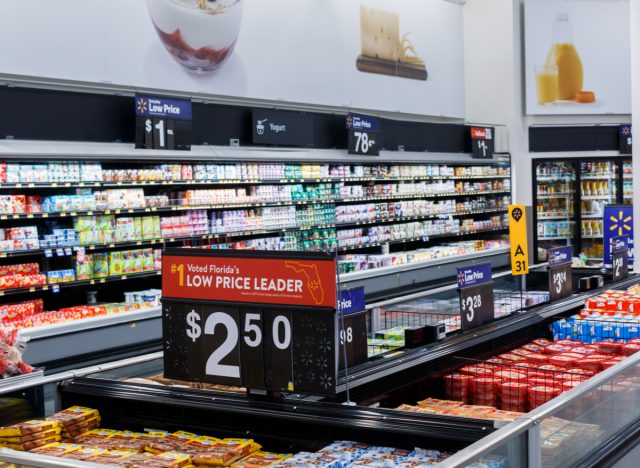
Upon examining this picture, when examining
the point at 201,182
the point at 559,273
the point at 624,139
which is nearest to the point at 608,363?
the point at 559,273

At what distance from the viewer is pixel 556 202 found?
16.0 meters

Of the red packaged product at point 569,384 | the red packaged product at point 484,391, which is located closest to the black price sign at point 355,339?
the red packaged product at point 484,391

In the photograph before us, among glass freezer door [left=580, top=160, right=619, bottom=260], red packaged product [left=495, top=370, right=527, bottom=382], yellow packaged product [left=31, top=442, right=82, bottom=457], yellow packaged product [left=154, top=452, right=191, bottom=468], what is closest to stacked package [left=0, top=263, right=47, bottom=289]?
yellow packaged product [left=31, top=442, right=82, bottom=457]

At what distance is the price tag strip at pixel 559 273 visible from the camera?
566cm

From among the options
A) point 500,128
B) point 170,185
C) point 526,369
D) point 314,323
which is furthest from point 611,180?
point 314,323

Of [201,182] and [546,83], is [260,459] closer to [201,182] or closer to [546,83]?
[201,182]

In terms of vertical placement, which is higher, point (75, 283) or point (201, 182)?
point (201, 182)

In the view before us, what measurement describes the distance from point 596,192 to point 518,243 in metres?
10.2

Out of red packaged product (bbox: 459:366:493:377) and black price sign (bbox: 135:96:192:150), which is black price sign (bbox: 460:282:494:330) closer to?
red packaged product (bbox: 459:366:493:377)

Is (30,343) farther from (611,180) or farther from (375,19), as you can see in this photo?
(611,180)

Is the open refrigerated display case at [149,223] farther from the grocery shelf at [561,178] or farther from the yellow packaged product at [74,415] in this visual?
the grocery shelf at [561,178]

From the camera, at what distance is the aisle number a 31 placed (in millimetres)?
6352

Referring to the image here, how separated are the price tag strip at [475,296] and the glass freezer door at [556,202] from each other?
1125cm

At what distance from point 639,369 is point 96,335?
17.4 feet
